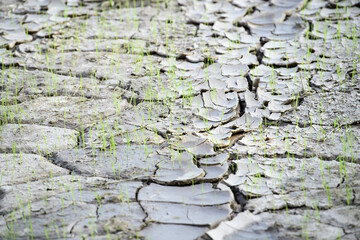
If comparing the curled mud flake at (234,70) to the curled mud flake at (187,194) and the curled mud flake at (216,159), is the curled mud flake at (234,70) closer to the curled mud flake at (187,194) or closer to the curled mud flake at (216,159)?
the curled mud flake at (216,159)

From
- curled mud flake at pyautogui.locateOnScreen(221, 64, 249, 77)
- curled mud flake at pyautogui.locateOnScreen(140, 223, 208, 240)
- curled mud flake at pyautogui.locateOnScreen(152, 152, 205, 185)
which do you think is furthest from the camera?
curled mud flake at pyautogui.locateOnScreen(221, 64, 249, 77)

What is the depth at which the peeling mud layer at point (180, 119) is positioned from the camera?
6.09ft

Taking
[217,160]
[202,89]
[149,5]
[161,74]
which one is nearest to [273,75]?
[202,89]

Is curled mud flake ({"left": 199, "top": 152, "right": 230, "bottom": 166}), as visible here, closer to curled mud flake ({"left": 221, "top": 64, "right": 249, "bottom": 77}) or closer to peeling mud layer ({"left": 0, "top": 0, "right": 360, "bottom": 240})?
peeling mud layer ({"left": 0, "top": 0, "right": 360, "bottom": 240})

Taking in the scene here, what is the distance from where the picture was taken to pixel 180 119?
8.15 feet

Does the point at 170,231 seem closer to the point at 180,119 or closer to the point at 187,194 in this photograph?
the point at 187,194

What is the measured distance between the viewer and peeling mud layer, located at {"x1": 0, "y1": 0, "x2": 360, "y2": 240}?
1856 mm

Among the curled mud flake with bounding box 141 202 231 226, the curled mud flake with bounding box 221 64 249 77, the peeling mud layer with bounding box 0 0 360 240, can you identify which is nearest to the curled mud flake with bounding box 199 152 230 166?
the peeling mud layer with bounding box 0 0 360 240

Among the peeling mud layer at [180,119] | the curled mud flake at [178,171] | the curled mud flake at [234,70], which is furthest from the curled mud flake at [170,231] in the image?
the curled mud flake at [234,70]

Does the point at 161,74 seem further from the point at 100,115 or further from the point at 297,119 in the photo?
the point at 297,119

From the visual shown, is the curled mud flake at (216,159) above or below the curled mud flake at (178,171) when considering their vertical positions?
above

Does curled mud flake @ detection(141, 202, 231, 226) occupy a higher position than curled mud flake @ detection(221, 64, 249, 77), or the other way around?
curled mud flake @ detection(221, 64, 249, 77)

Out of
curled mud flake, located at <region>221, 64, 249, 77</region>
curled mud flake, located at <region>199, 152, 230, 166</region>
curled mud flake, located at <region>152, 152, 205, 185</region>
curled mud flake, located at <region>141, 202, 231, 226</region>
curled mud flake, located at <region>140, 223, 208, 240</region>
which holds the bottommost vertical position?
curled mud flake, located at <region>140, 223, 208, 240</region>

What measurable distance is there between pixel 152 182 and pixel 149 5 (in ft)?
6.63
